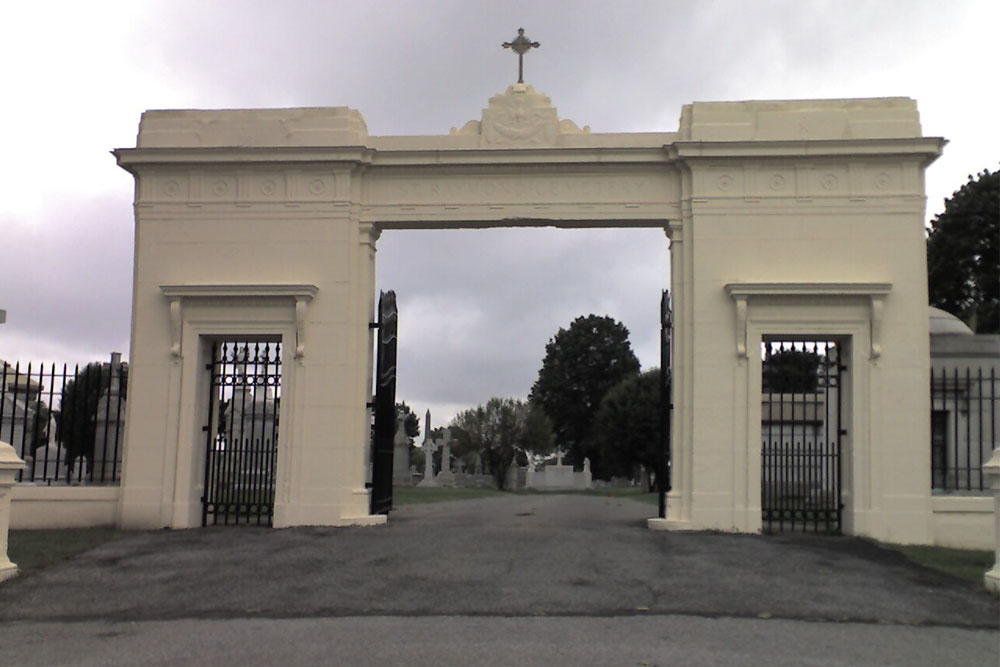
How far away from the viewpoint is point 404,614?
7957 mm

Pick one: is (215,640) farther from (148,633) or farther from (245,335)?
(245,335)

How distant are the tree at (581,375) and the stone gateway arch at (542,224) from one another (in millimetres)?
46604

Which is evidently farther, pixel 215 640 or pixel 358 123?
pixel 358 123

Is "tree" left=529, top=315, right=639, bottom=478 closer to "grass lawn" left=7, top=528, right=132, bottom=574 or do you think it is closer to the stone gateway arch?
the stone gateway arch

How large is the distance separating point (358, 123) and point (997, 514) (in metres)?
9.68

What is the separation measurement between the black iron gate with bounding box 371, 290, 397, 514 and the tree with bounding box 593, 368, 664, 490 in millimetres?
→ 26952

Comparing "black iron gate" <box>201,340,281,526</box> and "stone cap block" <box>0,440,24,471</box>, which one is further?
"black iron gate" <box>201,340,281,526</box>

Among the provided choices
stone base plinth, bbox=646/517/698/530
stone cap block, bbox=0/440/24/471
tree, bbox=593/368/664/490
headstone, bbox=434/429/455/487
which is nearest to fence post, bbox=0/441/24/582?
stone cap block, bbox=0/440/24/471

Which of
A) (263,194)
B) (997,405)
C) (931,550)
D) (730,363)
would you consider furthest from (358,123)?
(997,405)

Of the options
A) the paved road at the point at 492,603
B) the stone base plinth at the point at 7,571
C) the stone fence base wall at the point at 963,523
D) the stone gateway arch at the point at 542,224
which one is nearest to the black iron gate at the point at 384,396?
the stone gateway arch at the point at 542,224

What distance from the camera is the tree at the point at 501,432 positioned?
5034cm

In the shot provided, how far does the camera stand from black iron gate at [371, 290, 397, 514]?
14703mm

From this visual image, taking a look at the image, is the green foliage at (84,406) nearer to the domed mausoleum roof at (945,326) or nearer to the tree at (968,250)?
the domed mausoleum roof at (945,326)

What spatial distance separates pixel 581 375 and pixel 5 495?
173 feet
